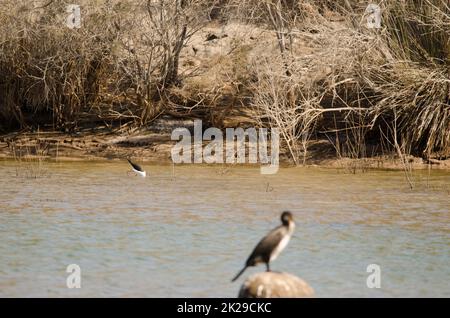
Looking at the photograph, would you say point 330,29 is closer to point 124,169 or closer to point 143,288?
point 124,169

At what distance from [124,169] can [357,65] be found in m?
4.11

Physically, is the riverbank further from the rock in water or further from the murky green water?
the rock in water

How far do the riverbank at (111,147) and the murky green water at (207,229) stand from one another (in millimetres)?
598

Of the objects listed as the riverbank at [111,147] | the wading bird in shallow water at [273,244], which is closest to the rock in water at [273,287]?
the wading bird in shallow water at [273,244]

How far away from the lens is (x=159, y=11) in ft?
60.2

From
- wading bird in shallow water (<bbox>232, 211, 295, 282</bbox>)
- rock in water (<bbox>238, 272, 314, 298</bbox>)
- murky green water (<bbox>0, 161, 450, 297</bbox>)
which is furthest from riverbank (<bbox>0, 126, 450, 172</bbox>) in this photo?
rock in water (<bbox>238, 272, 314, 298</bbox>)

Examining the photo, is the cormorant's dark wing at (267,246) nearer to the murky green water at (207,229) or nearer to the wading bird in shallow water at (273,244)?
the wading bird in shallow water at (273,244)

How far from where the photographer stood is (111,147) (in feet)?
60.2

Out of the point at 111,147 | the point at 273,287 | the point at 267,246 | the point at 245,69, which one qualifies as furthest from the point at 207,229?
the point at 111,147

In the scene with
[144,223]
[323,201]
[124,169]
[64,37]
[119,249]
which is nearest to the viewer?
[119,249]

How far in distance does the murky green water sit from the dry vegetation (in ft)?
3.51
